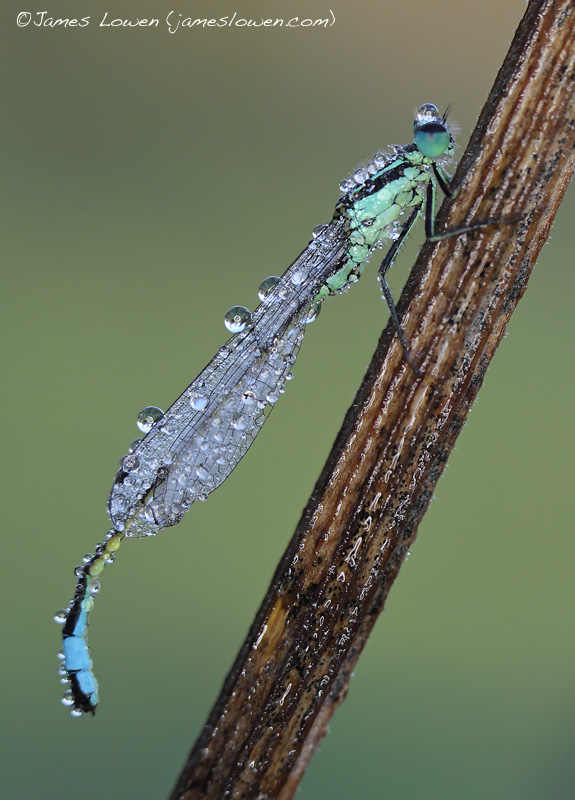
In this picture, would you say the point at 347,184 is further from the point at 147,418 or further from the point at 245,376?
the point at 147,418

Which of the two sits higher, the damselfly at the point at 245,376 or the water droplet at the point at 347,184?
the water droplet at the point at 347,184

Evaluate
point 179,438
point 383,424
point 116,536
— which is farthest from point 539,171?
point 116,536

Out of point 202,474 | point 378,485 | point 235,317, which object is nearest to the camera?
point 378,485

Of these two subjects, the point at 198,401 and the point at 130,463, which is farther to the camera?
the point at 198,401

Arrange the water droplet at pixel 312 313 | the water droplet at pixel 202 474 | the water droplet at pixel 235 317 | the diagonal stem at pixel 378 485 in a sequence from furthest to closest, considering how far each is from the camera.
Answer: the water droplet at pixel 312 313 → the water droplet at pixel 202 474 → the water droplet at pixel 235 317 → the diagonal stem at pixel 378 485

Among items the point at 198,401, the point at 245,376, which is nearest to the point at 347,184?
the point at 245,376

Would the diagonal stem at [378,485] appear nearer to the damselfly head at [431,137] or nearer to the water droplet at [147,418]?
the damselfly head at [431,137]

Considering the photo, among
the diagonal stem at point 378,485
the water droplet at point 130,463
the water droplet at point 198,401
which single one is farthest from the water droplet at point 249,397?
the diagonal stem at point 378,485
